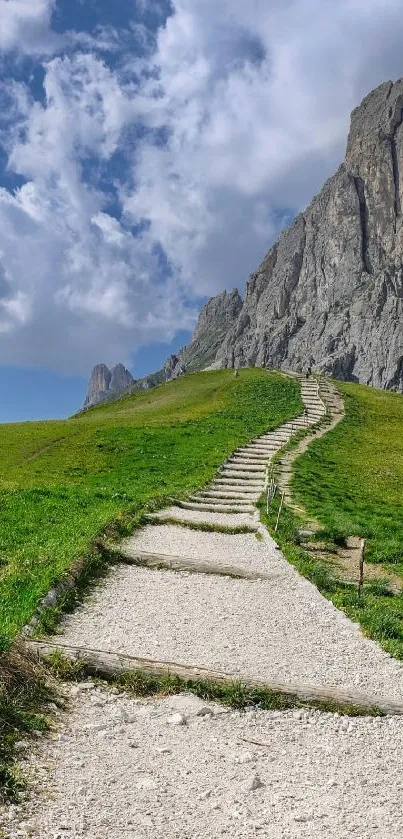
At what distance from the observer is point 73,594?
13500 millimetres

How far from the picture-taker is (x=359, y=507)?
1057 inches

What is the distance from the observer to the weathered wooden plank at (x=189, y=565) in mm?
16781

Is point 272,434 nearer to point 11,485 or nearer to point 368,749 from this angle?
point 11,485

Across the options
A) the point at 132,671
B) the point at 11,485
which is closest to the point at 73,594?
the point at 132,671

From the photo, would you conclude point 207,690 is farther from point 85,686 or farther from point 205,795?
point 205,795

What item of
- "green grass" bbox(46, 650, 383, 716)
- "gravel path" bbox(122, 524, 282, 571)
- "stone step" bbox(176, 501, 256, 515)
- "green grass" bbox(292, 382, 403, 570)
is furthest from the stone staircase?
"green grass" bbox(46, 650, 383, 716)

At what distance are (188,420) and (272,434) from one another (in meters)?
8.88

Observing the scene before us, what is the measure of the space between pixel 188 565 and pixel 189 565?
0.10 feet

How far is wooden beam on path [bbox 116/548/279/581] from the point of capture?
55.0 feet

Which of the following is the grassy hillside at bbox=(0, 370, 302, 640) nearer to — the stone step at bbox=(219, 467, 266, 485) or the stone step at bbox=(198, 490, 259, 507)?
the stone step at bbox=(219, 467, 266, 485)

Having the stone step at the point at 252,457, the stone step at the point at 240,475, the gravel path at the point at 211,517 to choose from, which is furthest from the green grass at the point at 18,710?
the stone step at the point at 252,457

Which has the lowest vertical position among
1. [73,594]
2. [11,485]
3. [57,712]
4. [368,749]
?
[368,749]

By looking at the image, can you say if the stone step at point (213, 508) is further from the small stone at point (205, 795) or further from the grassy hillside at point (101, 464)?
the small stone at point (205, 795)

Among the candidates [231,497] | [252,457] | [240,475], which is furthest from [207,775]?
[252,457]
